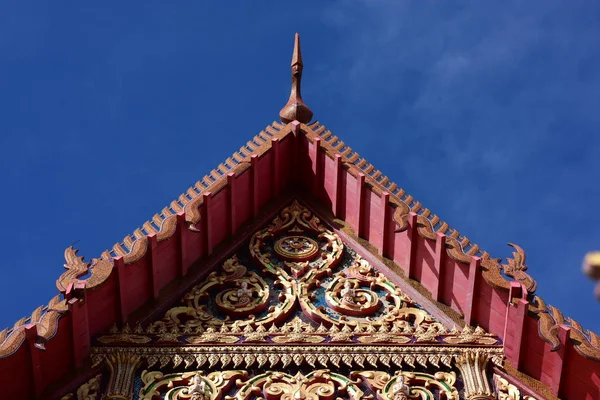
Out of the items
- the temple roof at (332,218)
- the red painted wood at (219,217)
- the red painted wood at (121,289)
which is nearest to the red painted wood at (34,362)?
the temple roof at (332,218)

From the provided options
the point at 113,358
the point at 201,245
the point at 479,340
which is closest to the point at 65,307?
the point at 113,358

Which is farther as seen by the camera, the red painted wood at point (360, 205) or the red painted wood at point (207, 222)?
the red painted wood at point (360, 205)

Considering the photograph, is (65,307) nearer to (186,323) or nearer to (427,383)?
(186,323)

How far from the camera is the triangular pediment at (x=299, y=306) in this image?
9.25 m

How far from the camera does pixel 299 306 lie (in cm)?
1015

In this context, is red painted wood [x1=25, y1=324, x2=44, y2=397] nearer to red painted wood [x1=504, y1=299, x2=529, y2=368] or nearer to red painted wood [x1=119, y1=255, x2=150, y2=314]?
red painted wood [x1=119, y1=255, x2=150, y2=314]

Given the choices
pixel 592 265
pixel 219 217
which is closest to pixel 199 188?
pixel 219 217

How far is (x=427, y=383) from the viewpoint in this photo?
8.76 metres

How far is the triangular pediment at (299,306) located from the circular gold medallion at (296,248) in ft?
0.05

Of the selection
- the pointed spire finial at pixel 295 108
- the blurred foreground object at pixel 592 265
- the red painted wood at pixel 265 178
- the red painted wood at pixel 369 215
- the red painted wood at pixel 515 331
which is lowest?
the blurred foreground object at pixel 592 265

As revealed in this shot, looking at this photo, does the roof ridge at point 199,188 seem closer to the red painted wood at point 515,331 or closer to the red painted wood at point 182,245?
the red painted wood at point 182,245

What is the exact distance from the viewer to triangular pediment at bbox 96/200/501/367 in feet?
30.3

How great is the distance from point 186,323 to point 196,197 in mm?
1962

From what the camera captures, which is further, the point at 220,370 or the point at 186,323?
the point at 186,323
